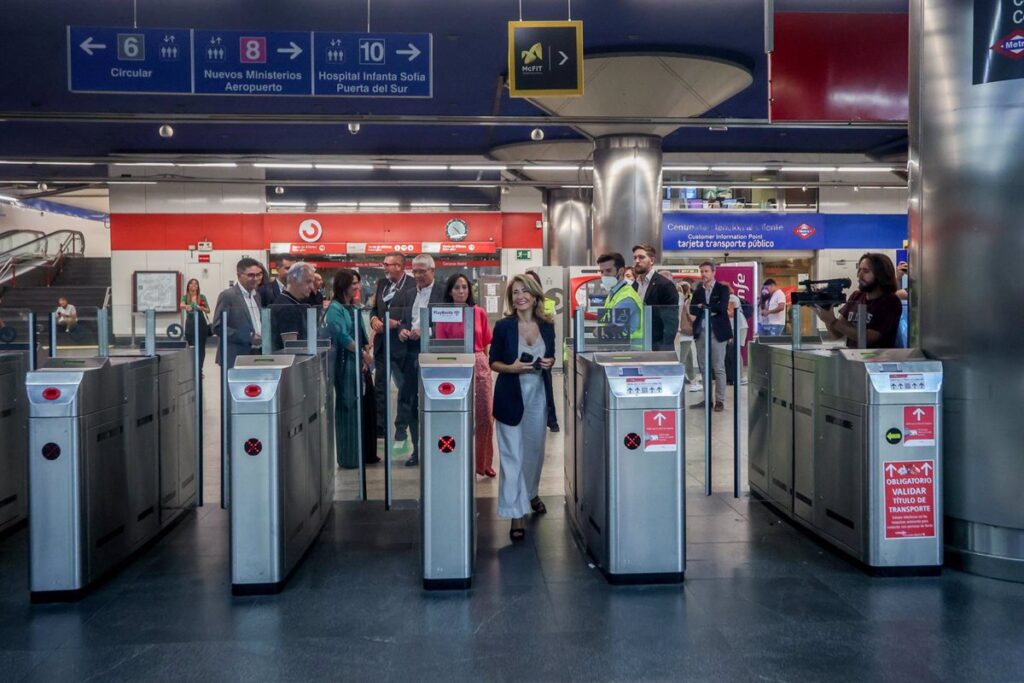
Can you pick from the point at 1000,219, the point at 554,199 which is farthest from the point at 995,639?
the point at 554,199

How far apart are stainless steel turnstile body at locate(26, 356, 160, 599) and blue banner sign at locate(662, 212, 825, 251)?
1357cm

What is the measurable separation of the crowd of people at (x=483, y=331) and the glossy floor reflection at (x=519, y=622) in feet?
2.33

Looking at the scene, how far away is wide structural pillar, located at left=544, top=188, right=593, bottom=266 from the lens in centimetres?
1700

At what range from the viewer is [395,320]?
18.4 ft

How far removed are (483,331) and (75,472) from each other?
8.80ft

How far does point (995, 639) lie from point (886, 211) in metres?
15.2

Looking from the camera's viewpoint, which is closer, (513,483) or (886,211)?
(513,483)

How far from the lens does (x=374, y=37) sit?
6.23 m

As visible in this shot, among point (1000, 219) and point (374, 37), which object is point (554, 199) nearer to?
point (374, 37)

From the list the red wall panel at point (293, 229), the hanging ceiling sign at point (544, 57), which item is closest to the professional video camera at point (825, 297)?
the hanging ceiling sign at point (544, 57)

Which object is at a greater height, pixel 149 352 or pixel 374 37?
pixel 374 37

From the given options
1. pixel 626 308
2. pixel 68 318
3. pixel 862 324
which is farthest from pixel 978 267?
pixel 68 318

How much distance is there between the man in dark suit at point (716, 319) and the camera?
345 inches

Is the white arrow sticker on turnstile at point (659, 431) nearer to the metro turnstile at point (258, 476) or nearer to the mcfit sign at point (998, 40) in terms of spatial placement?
the metro turnstile at point (258, 476)
